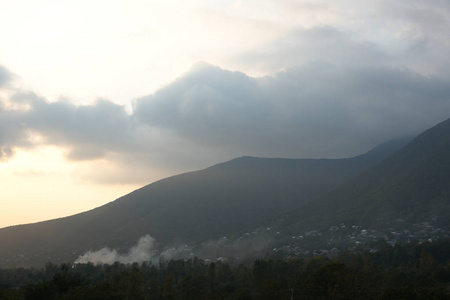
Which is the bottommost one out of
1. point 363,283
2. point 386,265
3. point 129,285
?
point 386,265

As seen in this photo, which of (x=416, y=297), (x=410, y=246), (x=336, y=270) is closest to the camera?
(x=416, y=297)

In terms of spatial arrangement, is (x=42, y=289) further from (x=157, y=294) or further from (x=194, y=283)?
(x=194, y=283)

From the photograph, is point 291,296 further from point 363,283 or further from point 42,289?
point 42,289

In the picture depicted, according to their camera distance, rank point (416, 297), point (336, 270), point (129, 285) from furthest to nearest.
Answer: point (129, 285) → point (336, 270) → point (416, 297)

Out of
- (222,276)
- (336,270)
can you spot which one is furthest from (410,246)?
(336,270)

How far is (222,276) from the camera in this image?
138625 millimetres

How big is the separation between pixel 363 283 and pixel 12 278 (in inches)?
4828

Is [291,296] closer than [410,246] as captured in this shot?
Yes

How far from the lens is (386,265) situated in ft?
529

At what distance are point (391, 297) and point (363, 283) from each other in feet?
28.7

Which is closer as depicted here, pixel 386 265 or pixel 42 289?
pixel 42 289

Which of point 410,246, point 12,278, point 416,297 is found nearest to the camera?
point 416,297

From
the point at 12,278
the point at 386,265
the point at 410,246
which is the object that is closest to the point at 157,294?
the point at 12,278

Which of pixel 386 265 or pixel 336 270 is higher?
pixel 336 270
